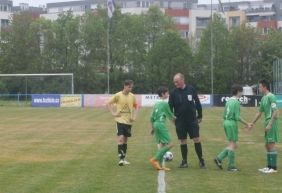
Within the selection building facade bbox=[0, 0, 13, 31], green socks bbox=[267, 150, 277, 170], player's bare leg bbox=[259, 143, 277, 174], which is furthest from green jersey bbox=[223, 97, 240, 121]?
building facade bbox=[0, 0, 13, 31]

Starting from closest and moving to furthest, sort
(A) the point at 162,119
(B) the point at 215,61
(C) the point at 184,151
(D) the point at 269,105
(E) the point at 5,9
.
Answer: (D) the point at 269,105 < (A) the point at 162,119 < (C) the point at 184,151 < (B) the point at 215,61 < (E) the point at 5,9

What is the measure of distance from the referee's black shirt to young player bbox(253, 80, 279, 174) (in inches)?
55.5

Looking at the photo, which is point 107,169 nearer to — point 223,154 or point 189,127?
point 189,127

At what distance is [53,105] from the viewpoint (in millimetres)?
57344

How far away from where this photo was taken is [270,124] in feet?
41.8

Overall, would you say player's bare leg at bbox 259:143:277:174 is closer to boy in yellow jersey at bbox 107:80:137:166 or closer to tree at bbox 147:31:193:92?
boy in yellow jersey at bbox 107:80:137:166

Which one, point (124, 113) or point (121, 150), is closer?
point (121, 150)

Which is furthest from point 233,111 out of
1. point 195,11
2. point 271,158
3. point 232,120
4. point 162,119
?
point 195,11

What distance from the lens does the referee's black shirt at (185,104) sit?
13.5 metres

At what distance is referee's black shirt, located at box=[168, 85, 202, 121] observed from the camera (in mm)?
13477

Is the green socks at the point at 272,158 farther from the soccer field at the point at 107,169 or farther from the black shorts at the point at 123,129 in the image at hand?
the black shorts at the point at 123,129

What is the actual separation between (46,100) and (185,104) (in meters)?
45.2

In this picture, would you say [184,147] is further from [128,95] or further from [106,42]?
[106,42]

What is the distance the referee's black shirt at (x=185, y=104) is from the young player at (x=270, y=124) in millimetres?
1409
